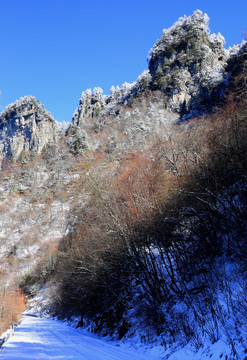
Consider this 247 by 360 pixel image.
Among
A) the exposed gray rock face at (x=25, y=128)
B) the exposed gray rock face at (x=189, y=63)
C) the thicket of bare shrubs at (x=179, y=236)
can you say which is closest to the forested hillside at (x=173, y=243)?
the thicket of bare shrubs at (x=179, y=236)

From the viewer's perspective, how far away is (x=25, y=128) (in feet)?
→ 271

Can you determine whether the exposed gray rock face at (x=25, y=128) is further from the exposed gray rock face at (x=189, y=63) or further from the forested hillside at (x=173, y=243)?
the forested hillside at (x=173, y=243)

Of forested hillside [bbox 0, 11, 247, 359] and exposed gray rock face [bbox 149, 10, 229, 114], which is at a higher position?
exposed gray rock face [bbox 149, 10, 229, 114]

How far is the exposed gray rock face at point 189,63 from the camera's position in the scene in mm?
52531

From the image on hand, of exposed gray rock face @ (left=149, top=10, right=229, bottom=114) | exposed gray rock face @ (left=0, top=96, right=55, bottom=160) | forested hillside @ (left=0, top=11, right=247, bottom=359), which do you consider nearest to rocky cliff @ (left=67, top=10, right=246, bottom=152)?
exposed gray rock face @ (left=149, top=10, right=229, bottom=114)

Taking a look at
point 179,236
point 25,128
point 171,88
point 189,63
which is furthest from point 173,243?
point 25,128

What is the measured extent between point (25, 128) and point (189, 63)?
59808mm

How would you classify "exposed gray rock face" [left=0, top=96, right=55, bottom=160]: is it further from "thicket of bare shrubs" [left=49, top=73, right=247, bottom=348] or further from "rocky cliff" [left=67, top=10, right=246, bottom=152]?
"thicket of bare shrubs" [left=49, top=73, right=247, bottom=348]

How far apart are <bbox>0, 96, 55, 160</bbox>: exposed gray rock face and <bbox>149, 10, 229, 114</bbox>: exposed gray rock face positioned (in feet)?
138

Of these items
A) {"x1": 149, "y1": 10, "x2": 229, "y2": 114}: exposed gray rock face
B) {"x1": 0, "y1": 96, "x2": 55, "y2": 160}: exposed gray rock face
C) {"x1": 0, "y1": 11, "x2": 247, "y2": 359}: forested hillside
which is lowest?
{"x1": 0, "y1": 11, "x2": 247, "y2": 359}: forested hillside

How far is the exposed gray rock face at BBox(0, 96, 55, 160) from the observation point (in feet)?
258

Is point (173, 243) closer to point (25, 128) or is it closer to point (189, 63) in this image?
point (189, 63)

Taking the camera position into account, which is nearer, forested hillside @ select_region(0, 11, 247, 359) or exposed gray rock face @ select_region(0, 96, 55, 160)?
forested hillside @ select_region(0, 11, 247, 359)

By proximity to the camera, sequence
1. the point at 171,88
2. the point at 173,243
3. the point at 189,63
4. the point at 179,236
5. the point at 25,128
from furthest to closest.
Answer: the point at 25,128
the point at 171,88
the point at 189,63
the point at 173,243
the point at 179,236
